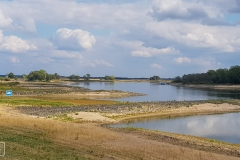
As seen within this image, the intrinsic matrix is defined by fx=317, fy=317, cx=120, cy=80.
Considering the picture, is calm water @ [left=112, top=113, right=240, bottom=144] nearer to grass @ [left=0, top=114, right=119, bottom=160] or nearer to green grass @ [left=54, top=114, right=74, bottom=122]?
green grass @ [left=54, top=114, right=74, bottom=122]

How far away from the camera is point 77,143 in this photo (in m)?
19.6

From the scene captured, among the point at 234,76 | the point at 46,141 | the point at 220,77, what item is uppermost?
the point at 234,76

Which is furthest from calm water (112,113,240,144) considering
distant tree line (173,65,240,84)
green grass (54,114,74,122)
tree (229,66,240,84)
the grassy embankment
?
distant tree line (173,65,240,84)

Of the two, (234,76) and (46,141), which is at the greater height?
(234,76)

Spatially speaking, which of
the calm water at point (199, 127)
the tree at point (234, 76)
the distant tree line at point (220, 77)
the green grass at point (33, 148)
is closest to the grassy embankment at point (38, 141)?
the green grass at point (33, 148)

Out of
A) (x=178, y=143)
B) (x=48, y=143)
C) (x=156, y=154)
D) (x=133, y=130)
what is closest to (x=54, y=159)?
(x=48, y=143)

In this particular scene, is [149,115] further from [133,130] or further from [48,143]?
[48,143]

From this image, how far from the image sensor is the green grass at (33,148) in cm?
1448

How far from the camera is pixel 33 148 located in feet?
53.7

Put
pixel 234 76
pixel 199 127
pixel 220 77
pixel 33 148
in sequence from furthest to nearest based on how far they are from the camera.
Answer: pixel 220 77 < pixel 234 76 < pixel 199 127 < pixel 33 148

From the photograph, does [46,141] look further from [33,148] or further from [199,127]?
[199,127]

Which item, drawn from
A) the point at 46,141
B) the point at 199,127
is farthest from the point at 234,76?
the point at 46,141

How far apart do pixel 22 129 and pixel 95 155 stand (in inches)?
358

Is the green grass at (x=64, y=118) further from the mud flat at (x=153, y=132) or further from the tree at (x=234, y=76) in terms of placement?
the tree at (x=234, y=76)
